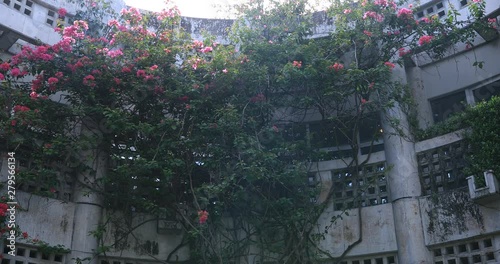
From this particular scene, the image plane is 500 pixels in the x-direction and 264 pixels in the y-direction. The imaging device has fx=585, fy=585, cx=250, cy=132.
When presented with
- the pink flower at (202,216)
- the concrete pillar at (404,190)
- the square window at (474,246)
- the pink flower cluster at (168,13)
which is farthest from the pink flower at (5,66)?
the square window at (474,246)

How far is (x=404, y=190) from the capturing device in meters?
12.3

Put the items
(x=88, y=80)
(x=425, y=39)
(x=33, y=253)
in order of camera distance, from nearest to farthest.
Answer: (x=33, y=253) < (x=88, y=80) < (x=425, y=39)

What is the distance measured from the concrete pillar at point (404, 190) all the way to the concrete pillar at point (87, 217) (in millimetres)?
6250

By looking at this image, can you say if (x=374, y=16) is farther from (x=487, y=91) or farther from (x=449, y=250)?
(x=449, y=250)

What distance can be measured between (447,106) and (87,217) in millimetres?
8543

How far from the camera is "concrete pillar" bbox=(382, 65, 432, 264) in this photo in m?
11.9

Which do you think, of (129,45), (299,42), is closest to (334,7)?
(299,42)

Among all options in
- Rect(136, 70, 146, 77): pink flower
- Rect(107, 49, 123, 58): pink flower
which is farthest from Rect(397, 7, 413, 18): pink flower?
Rect(107, 49, 123, 58): pink flower

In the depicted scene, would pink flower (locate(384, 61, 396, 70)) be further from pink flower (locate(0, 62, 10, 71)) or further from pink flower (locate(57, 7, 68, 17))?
pink flower (locate(0, 62, 10, 71))

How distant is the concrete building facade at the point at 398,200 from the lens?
11.4m

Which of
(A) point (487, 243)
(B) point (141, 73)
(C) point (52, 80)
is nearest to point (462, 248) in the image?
(A) point (487, 243)

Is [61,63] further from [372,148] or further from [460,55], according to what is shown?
[460,55]

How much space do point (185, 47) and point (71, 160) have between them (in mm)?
3500

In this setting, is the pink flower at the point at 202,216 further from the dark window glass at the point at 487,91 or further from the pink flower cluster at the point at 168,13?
the dark window glass at the point at 487,91
